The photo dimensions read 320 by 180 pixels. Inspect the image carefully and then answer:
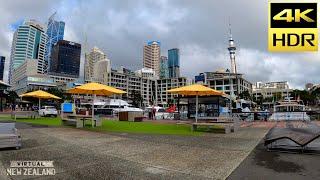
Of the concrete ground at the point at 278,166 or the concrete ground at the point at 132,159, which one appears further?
the concrete ground at the point at 132,159

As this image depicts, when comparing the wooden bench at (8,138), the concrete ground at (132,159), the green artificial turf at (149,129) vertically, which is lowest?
the concrete ground at (132,159)

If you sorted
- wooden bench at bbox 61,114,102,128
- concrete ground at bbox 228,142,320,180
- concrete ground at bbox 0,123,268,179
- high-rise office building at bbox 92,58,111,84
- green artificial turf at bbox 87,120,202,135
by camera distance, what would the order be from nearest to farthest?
concrete ground at bbox 228,142,320,180, concrete ground at bbox 0,123,268,179, green artificial turf at bbox 87,120,202,135, wooden bench at bbox 61,114,102,128, high-rise office building at bbox 92,58,111,84

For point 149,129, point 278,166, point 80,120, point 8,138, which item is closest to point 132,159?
point 278,166

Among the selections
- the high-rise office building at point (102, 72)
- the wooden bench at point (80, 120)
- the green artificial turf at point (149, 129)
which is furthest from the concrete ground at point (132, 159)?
the high-rise office building at point (102, 72)

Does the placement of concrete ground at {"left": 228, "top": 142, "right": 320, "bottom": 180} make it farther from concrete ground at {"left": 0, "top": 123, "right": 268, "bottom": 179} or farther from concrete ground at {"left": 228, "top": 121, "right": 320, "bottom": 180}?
concrete ground at {"left": 0, "top": 123, "right": 268, "bottom": 179}

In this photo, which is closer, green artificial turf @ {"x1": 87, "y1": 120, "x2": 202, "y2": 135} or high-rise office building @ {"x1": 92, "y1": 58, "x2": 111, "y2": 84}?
green artificial turf @ {"x1": 87, "y1": 120, "x2": 202, "y2": 135}

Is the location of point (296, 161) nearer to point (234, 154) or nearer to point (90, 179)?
point (234, 154)

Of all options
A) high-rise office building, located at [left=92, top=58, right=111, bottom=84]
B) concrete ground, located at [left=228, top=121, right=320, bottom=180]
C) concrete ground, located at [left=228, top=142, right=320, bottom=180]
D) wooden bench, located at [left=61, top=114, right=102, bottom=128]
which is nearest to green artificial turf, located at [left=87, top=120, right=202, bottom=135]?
wooden bench, located at [left=61, top=114, right=102, bottom=128]

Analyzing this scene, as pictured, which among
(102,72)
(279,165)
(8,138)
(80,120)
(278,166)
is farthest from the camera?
(102,72)

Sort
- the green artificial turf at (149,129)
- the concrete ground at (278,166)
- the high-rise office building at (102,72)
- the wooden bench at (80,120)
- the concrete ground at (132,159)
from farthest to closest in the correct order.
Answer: the high-rise office building at (102,72), the wooden bench at (80,120), the green artificial turf at (149,129), the concrete ground at (132,159), the concrete ground at (278,166)

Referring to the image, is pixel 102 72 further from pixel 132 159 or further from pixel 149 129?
pixel 132 159

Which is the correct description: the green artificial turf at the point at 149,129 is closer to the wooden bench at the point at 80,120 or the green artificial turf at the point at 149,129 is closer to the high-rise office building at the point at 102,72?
the wooden bench at the point at 80,120

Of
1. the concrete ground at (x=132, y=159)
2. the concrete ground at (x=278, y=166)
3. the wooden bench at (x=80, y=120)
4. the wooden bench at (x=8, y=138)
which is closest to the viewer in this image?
the concrete ground at (x=278, y=166)

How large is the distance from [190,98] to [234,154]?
68.8ft
